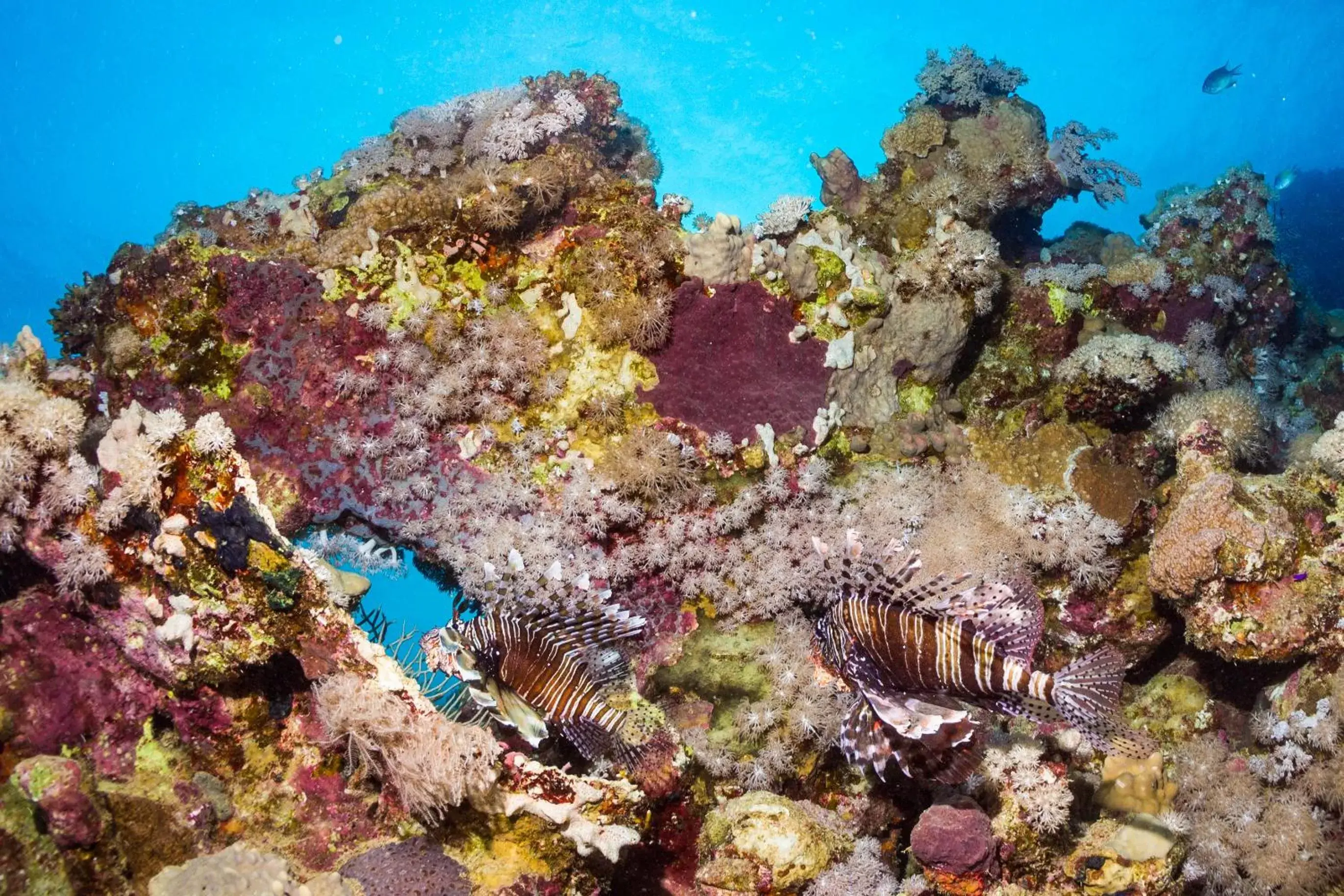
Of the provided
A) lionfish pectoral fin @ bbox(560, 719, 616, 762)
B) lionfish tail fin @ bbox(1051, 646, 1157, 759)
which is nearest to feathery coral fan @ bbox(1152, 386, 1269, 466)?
lionfish tail fin @ bbox(1051, 646, 1157, 759)

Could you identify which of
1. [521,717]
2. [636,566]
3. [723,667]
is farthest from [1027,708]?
[521,717]

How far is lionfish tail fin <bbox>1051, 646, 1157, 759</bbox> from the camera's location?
3.70 meters

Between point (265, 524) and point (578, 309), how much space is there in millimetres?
2854

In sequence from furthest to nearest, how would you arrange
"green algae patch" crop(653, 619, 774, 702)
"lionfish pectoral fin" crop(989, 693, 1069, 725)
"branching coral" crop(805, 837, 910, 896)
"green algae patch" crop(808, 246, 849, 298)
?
"green algae patch" crop(808, 246, 849, 298) < "green algae patch" crop(653, 619, 774, 702) < "branching coral" crop(805, 837, 910, 896) < "lionfish pectoral fin" crop(989, 693, 1069, 725)

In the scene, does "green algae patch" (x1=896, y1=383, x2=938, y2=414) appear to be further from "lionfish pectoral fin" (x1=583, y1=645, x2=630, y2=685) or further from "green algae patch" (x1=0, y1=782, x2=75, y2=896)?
"green algae patch" (x1=0, y1=782, x2=75, y2=896)

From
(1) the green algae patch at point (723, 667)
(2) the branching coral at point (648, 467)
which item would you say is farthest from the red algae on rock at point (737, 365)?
(1) the green algae patch at point (723, 667)

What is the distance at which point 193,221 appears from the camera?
877 cm

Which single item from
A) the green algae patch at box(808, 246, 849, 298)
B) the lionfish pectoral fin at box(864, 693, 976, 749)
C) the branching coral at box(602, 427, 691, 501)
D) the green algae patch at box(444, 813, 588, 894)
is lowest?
the green algae patch at box(444, 813, 588, 894)

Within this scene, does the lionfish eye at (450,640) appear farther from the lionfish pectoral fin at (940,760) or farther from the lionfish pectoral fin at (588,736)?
the lionfish pectoral fin at (940,760)

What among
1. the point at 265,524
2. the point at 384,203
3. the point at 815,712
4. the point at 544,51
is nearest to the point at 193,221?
the point at 384,203

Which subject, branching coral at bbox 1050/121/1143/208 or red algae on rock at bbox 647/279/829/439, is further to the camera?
branching coral at bbox 1050/121/1143/208

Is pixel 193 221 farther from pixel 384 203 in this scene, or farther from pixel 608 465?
pixel 608 465

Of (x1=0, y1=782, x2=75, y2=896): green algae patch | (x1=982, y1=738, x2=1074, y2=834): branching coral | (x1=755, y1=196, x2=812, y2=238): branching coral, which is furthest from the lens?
(x1=755, y1=196, x2=812, y2=238): branching coral

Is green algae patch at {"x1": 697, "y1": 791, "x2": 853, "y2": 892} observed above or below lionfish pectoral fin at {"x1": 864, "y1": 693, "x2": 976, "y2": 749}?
below
